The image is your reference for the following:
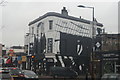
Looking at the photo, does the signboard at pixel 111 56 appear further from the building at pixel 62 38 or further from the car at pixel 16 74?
the car at pixel 16 74

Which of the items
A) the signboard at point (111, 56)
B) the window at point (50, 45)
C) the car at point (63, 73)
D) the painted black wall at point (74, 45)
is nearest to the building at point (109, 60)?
the signboard at point (111, 56)

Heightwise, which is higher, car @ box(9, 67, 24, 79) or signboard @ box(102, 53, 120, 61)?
signboard @ box(102, 53, 120, 61)

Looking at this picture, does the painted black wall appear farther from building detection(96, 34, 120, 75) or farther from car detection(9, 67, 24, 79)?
car detection(9, 67, 24, 79)

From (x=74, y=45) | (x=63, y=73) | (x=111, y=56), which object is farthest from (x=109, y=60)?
(x=74, y=45)

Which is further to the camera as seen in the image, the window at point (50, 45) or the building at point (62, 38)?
the window at point (50, 45)

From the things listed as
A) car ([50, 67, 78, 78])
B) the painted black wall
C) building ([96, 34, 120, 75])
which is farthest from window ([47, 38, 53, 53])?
building ([96, 34, 120, 75])

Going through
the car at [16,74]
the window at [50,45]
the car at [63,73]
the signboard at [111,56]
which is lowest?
the car at [63,73]

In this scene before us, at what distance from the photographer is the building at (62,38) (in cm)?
5647

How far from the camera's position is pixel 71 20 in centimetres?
6425

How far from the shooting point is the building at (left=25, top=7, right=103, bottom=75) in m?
56.5

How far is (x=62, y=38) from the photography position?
5541 cm

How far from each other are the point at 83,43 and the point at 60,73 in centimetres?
1020

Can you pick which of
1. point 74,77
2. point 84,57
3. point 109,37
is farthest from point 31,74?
point 109,37

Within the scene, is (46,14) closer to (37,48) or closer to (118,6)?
(37,48)
